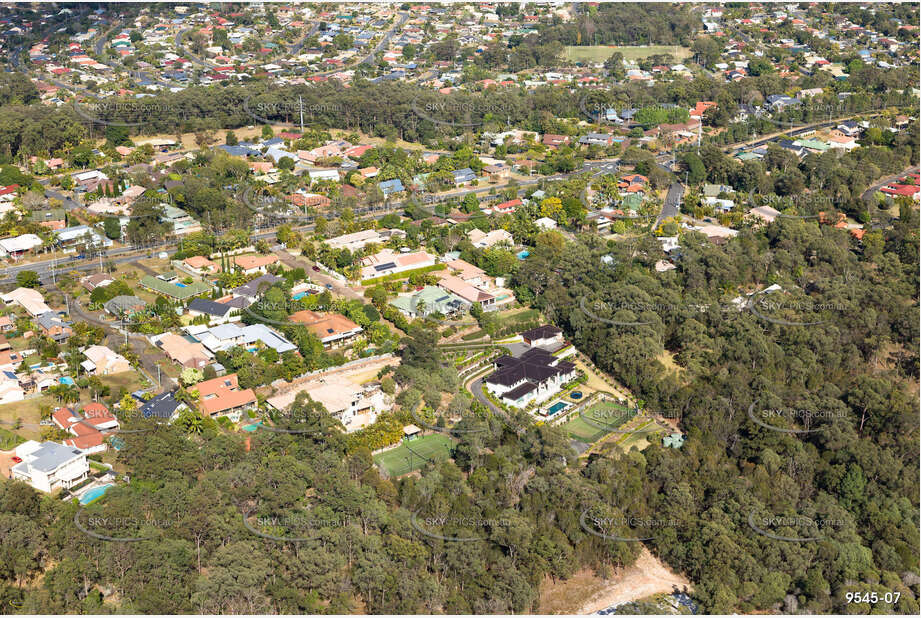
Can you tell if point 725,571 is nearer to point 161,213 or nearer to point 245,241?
point 245,241

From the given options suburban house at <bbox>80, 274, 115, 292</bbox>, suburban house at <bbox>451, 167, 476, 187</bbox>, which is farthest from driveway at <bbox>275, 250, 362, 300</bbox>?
suburban house at <bbox>451, 167, 476, 187</bbox>

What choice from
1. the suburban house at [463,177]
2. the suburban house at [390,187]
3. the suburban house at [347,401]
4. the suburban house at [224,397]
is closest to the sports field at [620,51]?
the suburban house at [463,177]

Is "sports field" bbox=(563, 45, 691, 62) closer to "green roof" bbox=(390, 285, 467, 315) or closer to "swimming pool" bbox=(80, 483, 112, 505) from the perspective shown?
"green roof" bbox=(390, 285, 467, 315)

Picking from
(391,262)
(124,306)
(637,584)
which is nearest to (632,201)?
(391,262)

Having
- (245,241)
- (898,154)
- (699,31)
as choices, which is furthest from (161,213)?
(699,31)

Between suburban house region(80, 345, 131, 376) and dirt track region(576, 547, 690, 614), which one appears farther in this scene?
suburban house region(80, 345, 131, 376)

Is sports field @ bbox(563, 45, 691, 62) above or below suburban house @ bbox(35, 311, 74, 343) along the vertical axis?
below
